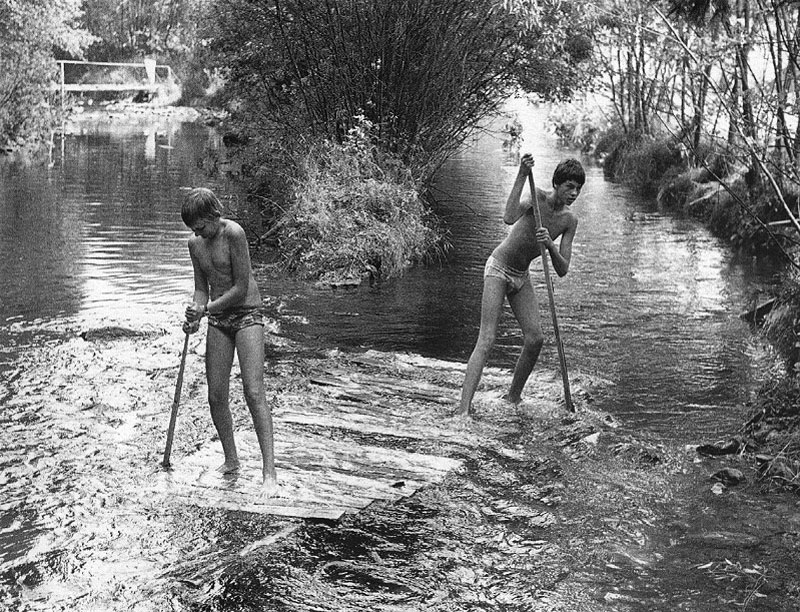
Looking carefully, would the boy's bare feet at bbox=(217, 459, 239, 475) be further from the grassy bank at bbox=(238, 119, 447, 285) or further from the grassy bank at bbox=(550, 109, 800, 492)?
the grassy bank at bbox=(238, 119, 447, 285)

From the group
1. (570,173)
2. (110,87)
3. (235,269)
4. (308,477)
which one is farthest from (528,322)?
(110,87)

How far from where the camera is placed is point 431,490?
6719mm

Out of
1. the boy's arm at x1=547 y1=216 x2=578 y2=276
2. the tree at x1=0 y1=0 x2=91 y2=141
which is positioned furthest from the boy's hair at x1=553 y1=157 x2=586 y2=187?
the tree at x1=0 y1=0 x2=91 y2=141

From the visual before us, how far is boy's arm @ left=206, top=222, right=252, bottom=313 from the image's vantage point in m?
6.37

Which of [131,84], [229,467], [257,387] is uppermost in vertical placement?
[131,84]

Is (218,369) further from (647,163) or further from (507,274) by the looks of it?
(647,163)

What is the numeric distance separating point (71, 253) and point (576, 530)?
33.5 feet

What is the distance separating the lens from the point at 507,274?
804 centimetres

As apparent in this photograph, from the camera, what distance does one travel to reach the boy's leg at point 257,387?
6422mm

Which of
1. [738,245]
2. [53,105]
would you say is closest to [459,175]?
[738,245]

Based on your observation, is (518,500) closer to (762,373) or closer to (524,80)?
(762,373)

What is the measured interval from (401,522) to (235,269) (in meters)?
1.71

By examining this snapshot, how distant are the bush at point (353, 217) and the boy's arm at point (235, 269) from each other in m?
6.83

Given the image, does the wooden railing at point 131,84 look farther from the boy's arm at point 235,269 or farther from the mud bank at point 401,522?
the boy's arm at point 235,269
